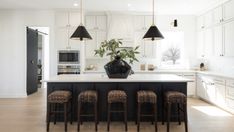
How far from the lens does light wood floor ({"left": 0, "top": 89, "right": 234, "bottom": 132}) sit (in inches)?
170

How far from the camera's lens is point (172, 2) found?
645 centimetres

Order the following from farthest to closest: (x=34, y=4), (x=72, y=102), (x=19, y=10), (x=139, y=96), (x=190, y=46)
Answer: (x=190, y=46)
(x=19, y=10)
(x=34, y=4)
(x=72, y=102)
(x=139, y=96)

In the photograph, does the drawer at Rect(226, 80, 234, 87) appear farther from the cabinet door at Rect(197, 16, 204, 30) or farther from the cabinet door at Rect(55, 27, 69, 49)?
the cabinet door at Rect(55, 27, 69, 49)

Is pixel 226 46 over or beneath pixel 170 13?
beneath

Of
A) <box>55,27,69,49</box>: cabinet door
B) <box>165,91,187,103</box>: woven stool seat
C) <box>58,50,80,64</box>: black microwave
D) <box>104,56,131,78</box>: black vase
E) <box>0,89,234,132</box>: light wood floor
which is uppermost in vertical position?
<box>55,27,69,49</box>: cabinet door

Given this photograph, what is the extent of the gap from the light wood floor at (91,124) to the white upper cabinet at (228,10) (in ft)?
7.79

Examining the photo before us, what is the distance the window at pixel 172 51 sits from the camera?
8.41 m

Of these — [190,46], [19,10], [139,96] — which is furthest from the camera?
[190,46]

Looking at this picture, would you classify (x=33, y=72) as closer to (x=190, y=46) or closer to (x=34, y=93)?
(x=34, y=93)

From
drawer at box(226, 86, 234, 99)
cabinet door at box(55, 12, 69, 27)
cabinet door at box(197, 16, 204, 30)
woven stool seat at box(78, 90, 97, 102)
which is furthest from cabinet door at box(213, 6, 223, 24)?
cabinet door at box(55, 12, 69, 27)

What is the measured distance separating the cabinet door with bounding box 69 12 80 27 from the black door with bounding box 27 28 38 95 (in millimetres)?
1676

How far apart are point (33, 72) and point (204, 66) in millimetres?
6097

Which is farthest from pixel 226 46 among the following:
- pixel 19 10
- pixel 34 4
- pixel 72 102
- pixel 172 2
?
pixel 19 10

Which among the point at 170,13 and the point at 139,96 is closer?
the point at 139,96
